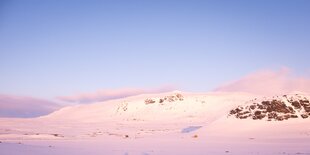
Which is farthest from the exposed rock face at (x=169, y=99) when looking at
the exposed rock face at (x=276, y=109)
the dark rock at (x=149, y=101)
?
the exposed rock face at (x=276, y=109)

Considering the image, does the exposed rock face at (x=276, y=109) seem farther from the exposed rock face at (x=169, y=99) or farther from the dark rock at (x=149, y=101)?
the dark rock at (x=149, y=101)

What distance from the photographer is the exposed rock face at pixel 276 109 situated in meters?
44.7

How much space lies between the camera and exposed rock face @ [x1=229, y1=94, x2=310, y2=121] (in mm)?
44719

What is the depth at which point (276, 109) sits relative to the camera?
45.9 meters

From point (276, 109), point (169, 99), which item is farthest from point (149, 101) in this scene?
point (276, 109)

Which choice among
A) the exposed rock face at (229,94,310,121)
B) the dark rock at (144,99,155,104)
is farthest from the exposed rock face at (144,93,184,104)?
the exposed rock face at (229,94,310,121)

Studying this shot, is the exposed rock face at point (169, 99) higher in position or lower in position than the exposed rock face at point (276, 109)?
higher

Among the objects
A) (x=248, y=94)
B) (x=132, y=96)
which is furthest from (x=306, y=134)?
(x=132, y=96)

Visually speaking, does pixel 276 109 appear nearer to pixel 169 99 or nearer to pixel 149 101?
pixel 169 99

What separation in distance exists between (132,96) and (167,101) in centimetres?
2119

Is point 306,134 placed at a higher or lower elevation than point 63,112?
lower

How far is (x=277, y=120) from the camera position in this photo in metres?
43.8

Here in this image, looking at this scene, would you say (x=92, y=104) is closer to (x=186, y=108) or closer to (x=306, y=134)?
(x=186, y=108)

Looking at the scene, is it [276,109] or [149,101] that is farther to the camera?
[149,101]
